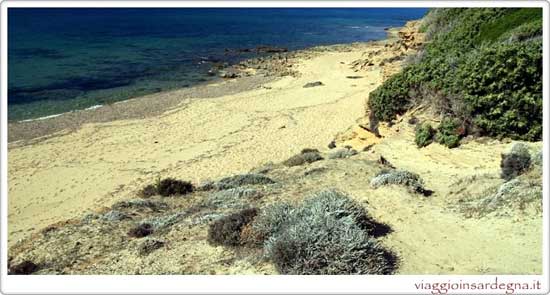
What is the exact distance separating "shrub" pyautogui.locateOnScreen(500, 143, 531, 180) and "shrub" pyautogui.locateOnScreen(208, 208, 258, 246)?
4.81 metres

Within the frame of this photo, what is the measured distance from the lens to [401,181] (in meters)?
9.05

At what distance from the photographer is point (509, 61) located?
11.1 meters

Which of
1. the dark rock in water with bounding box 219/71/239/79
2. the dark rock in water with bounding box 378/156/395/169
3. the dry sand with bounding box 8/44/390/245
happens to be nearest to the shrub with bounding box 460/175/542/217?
the dark rock in water with bounding box 378/156/395/169

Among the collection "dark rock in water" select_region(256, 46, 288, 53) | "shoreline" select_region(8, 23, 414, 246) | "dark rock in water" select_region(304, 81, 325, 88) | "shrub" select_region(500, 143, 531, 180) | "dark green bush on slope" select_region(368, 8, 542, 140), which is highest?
"dark green bush on slope" select_region(368, 8, 542, 140)

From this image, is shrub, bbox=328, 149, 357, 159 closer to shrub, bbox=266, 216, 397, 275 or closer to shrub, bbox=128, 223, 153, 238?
shrub, bbox=128, 223, 153, 238

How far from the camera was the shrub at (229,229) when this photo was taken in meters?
6.95

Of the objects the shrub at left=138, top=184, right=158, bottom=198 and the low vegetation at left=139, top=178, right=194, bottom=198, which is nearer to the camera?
the low vegetation at left=139, top=178, right=194, bottom=198

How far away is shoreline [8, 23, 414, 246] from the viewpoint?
13.7m

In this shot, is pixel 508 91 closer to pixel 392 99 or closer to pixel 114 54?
pixel 392 99

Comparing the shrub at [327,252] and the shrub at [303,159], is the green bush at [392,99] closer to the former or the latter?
the shrub at [303,159]

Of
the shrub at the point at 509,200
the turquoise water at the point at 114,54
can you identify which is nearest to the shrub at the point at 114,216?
the shrub at the point at 509,200

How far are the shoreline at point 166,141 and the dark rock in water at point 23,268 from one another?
337 centimetres

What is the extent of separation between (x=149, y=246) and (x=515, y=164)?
6.75m

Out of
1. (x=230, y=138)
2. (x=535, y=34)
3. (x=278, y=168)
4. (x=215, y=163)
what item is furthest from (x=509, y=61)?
(x=230, y=138)
